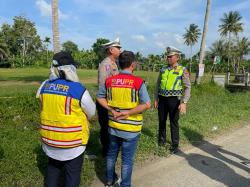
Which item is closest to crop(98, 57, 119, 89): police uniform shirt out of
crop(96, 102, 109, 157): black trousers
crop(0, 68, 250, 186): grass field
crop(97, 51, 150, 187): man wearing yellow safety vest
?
crop(96, 102, 109, 157): black trousers

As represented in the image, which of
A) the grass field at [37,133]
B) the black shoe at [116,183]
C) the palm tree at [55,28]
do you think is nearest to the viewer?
the black shoe at [116,183]

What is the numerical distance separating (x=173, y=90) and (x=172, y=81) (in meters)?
0.16

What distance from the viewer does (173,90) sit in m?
5.44

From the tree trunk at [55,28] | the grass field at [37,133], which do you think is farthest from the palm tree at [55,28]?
the grass field at [37,133]

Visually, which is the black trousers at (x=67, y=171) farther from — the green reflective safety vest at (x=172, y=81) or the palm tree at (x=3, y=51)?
the palm tree at (x=3, y=51)

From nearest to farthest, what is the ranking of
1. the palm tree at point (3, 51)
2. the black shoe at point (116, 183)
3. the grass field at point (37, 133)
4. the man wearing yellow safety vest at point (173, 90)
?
the black shoe at point (116, 183), the grass field at point (37, 133), the man wearing yellow safety vest at point (173, 90), the palm tree at point (3, 51)

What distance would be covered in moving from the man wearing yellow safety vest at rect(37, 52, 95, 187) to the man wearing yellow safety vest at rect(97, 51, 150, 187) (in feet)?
1.72

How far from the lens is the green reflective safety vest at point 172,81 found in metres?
5.41

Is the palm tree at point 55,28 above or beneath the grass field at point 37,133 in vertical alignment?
above

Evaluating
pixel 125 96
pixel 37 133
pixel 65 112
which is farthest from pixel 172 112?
pixel 65 112

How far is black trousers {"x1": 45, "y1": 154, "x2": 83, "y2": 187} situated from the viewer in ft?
10.6

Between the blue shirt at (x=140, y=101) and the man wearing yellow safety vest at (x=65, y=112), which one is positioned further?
the blue shirt at (x=140, y=101)

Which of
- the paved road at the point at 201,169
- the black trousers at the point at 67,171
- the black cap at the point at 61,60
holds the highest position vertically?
the black cap at the point at 61,60

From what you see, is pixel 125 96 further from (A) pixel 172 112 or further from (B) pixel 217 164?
(B) pixel 217 164
